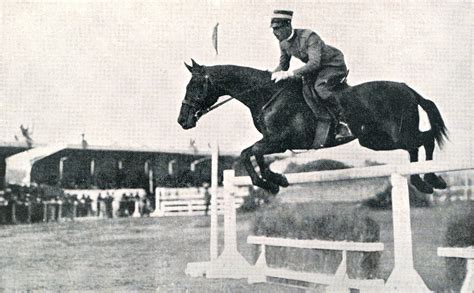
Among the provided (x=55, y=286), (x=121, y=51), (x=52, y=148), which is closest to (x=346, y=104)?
(x=121, y=51)

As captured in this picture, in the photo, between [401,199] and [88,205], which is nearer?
[401,199]

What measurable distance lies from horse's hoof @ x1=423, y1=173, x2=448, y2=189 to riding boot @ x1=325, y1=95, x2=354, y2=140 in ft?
1.77

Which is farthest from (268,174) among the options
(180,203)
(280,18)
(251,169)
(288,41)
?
(180,203)

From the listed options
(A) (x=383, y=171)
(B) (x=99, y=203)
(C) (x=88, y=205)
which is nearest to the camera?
(A) (x=383, y=171)

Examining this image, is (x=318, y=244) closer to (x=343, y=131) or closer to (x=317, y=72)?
(x=343, y=131)

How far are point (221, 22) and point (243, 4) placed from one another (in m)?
0.20

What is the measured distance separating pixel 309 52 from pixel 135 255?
7.97 feet

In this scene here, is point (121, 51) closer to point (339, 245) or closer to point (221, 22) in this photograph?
point (221, 22)

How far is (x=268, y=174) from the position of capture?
301cm

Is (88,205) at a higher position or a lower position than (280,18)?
lower

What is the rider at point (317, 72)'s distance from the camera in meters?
2.99

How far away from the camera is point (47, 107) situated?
408 centimetres

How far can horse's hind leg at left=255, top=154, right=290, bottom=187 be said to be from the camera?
2.95 meters

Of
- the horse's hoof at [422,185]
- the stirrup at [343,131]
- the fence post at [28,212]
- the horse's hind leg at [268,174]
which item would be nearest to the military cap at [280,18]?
the stirrup at [343,131]
